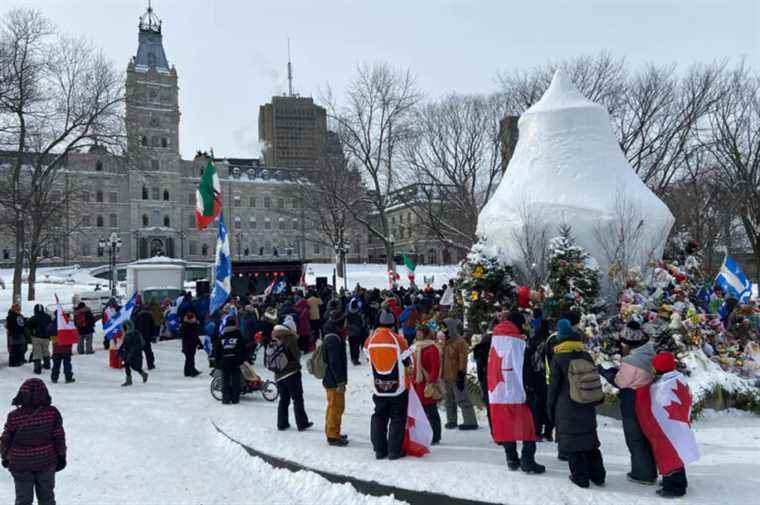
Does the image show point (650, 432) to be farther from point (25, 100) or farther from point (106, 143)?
point (106, 143)

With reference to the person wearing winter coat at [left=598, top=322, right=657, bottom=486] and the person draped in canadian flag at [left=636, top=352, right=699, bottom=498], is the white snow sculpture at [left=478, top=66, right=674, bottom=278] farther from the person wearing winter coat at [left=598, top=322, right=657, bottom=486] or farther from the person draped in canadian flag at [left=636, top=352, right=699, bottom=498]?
the person draped in canadian flag at [left=636, top=352, right=699, bottom=498]

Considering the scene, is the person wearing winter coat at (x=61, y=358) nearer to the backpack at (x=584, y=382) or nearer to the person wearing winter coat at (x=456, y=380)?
the person wearing winter coat at (x=456, y=380)

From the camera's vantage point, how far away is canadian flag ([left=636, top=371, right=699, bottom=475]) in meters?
5.85

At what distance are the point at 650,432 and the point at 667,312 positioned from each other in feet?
17.7

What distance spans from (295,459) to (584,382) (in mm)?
3580

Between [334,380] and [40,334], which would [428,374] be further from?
[40,334]

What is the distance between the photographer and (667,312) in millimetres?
10789

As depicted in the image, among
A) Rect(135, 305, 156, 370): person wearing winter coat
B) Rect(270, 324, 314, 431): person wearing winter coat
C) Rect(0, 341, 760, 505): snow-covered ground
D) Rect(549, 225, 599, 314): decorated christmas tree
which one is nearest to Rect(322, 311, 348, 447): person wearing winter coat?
Rect(0, 341, 760, 505): snow-covered ground

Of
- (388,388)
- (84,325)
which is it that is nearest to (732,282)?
(388,388)

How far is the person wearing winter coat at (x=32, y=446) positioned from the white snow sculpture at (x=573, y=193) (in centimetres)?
904

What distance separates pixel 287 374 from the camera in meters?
8.68

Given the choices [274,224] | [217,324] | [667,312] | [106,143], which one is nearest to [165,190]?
[274,224]

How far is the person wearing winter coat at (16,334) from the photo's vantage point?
15.0m

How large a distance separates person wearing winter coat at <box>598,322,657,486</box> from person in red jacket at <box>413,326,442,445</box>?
230 centimetres
